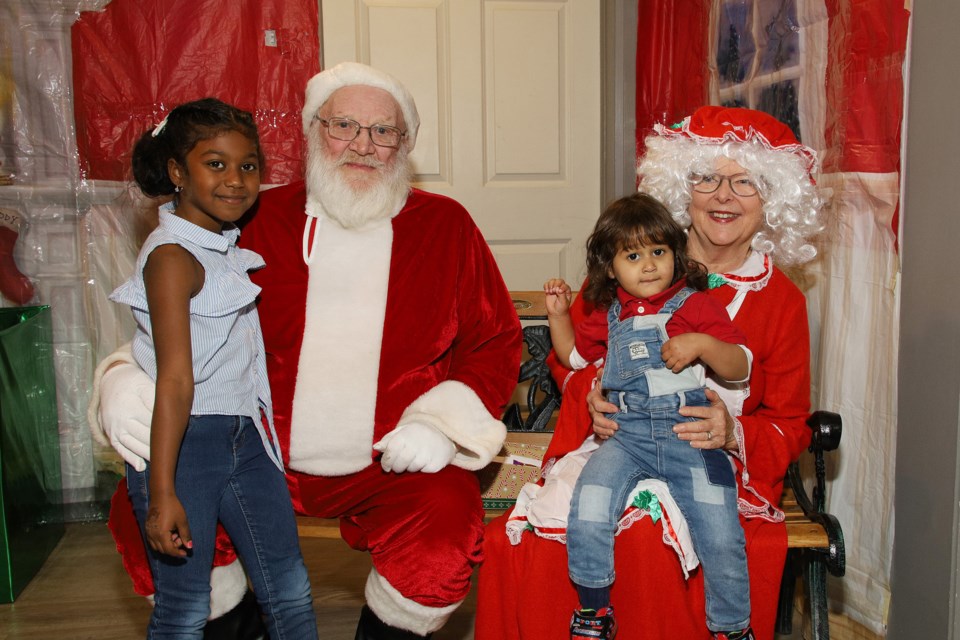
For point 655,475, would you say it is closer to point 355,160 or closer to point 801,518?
point 801,518

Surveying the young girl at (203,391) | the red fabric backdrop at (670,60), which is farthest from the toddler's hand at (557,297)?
the red fabric backdrop at (670,60)

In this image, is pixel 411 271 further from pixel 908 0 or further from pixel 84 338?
pixel 84 338

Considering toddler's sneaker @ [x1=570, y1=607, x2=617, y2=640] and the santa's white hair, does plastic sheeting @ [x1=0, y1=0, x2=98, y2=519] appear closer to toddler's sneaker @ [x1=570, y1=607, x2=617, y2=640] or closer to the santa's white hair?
the santa's white hair

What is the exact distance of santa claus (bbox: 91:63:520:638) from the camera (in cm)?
209

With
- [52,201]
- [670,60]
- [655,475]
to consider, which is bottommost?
[655,475]

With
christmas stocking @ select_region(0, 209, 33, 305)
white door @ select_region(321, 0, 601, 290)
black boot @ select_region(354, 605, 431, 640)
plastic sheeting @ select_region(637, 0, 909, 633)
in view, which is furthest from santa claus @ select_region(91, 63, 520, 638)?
christmas stocking @ select_region(0, 209, 33, 305)

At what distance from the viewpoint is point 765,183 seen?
7.20ft

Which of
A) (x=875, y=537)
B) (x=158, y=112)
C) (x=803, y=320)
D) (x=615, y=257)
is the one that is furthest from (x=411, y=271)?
(x=158, y=112)

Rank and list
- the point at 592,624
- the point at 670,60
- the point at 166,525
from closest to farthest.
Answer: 1. the point at 166,525
2. the point at 592,624
3. the point at 670,60

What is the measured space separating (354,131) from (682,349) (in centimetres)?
110

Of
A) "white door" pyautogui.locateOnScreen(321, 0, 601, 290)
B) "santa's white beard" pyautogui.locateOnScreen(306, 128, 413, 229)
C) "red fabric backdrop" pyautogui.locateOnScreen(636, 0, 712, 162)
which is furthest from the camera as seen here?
"white door" pyautogui.locateOnScreen(321, 0, 601, 290)

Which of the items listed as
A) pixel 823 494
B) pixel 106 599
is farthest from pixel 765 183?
pixel 106 599

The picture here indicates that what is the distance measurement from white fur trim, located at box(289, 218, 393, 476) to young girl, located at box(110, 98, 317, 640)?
0.61 feet

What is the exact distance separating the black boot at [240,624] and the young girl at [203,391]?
0.37m
